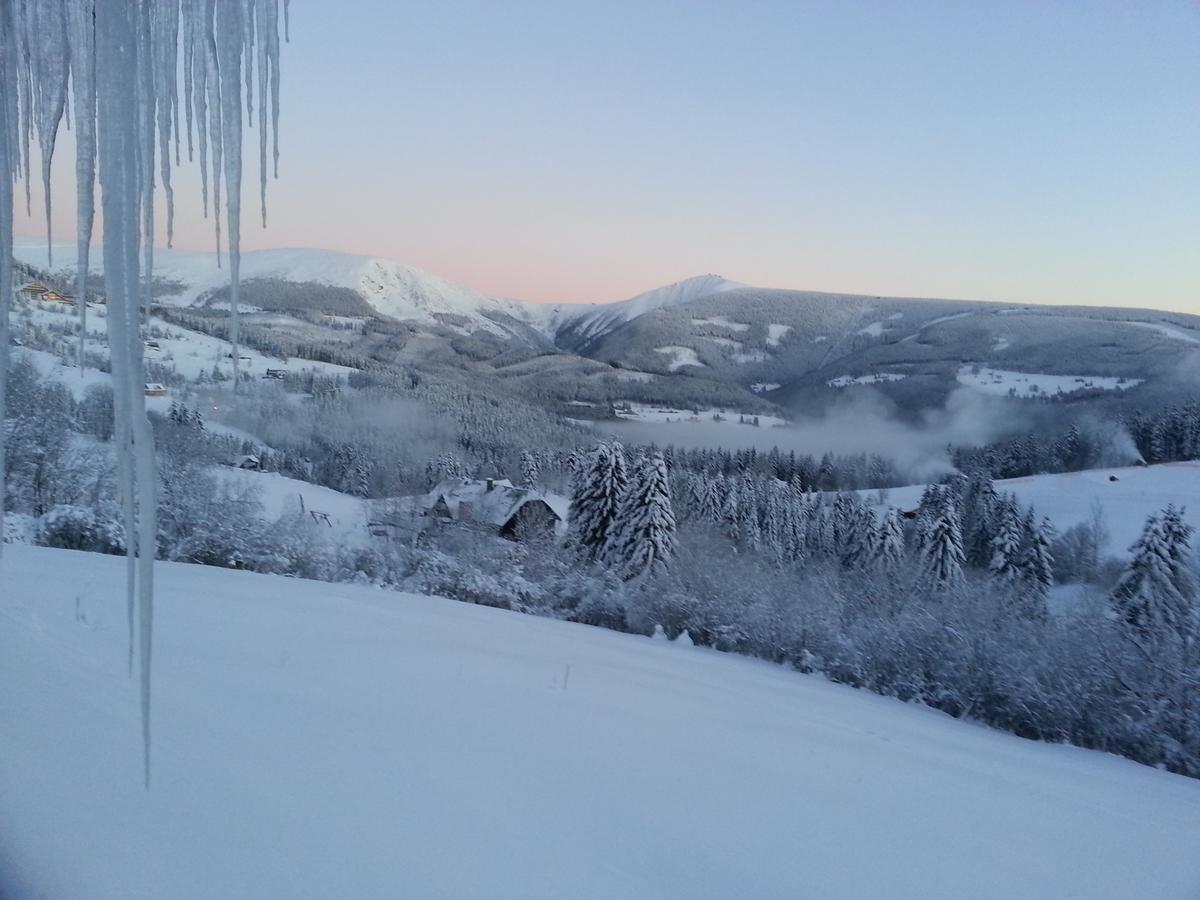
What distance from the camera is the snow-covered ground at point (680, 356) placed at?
480 feet

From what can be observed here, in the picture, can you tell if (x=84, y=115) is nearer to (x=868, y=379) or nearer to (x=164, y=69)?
(x=164, y=69)

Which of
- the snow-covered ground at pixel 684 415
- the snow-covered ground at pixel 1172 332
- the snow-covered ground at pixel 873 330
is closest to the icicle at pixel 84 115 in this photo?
the snow-covered ground at pixel 684 415

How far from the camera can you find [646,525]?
55.9 ft

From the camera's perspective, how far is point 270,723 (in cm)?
234

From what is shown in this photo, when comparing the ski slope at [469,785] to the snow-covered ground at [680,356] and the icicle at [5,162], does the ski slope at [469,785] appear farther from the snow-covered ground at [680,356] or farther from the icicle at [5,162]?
the snow-covered ground at [680,356]

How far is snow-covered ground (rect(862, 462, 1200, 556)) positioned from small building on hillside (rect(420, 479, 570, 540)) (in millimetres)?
29140

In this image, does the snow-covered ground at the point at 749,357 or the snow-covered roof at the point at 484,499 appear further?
the snow-covered ground at the point at 749,357

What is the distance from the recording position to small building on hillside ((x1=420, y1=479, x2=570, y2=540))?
2584cm

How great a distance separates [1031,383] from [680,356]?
73.9 m

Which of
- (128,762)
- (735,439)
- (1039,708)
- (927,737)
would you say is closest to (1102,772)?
(927,737)

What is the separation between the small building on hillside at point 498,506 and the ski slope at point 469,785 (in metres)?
21.0

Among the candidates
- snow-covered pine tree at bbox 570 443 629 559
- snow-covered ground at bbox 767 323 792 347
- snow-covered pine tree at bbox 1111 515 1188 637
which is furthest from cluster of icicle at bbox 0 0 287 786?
snow-covered ground at bbox 767 323 792 347

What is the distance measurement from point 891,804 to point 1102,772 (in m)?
2.52

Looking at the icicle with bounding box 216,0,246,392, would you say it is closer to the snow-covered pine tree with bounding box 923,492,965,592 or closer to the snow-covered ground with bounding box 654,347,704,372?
the snow-covered pine tree with bounding box 923,492,965,592
